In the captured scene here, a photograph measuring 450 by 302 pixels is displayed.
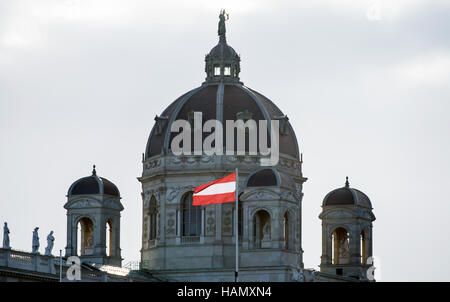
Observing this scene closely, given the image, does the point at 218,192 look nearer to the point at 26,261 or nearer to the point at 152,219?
the point at 26,261

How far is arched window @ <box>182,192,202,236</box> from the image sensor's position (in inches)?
6211

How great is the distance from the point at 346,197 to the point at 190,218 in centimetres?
1887

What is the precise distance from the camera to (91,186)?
518 feet

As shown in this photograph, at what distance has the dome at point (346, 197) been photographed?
167125 millimetres

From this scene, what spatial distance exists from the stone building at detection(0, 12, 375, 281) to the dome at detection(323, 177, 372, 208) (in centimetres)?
101

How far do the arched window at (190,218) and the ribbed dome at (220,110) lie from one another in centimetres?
547

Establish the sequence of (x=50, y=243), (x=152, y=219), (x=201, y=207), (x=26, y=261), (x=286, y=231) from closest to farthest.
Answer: (x=26, y=261) < (x=50, y=243) < (x=286, y=231) < (x=201, y=207) < (x=152, y=219)

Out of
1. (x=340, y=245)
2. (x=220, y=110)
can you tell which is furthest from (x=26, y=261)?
(x=340, y=245)

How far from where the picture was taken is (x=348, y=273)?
6545 inches

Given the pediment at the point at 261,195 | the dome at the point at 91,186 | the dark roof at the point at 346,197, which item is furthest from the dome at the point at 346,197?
the dome at the point at 91,186
